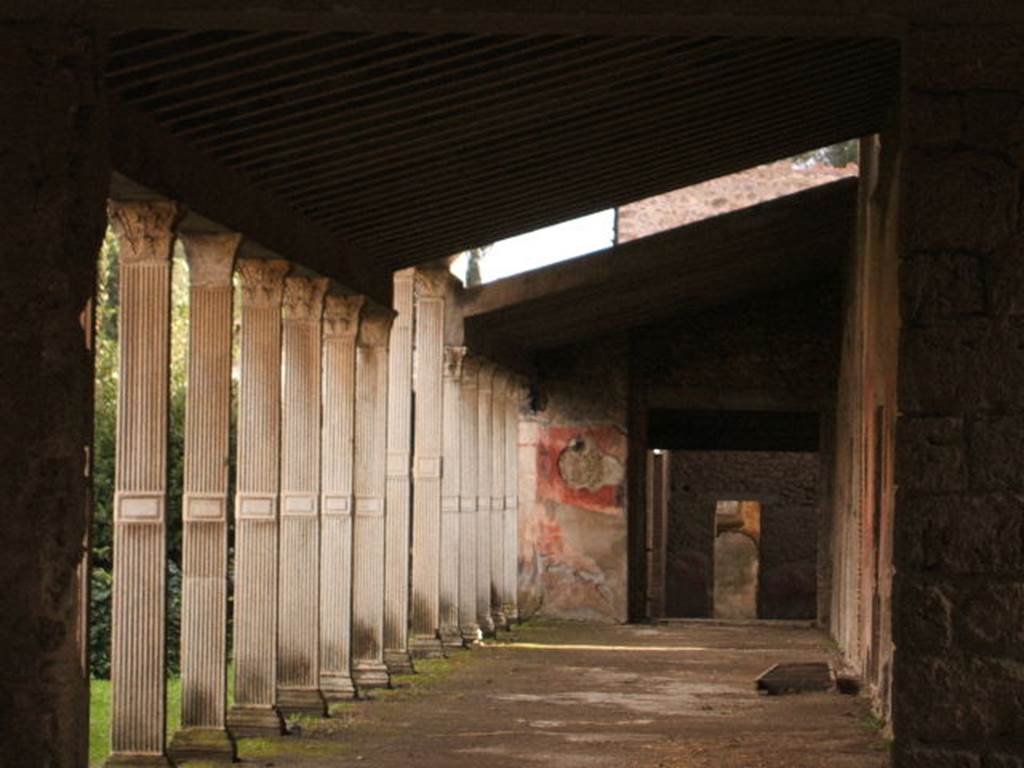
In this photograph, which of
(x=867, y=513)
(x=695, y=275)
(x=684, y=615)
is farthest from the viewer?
(x=684, y=615)

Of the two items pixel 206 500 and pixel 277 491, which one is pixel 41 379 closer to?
pixel 206 500

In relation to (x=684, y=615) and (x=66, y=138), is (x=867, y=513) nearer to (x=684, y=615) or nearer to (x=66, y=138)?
(x=66, y=138)

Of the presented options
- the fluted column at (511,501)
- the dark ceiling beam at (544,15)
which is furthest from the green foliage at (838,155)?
the dark ceiling beam at (544,15)

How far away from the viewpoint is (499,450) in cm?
2392

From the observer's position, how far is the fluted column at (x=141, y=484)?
34.3ft

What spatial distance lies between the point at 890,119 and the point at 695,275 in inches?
313

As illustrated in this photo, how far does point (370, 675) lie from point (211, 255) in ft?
17.2

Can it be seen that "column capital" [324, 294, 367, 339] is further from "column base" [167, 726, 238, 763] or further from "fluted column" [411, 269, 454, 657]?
"column base" [167, 726, 238, 763]

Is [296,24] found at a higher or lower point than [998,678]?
higher

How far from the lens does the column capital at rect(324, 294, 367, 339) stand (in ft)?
50.6

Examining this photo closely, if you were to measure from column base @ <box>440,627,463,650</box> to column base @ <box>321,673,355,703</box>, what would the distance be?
201 inches

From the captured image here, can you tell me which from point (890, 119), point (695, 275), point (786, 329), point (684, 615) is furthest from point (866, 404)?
point (684, 615)

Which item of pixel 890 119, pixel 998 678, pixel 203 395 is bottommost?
pixel 998 678

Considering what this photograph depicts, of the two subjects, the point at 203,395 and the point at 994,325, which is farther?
the point at 203,395
